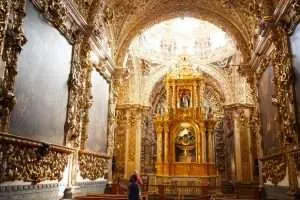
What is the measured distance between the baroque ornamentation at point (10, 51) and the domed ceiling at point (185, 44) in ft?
43.9

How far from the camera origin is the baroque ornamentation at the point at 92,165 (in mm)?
7301

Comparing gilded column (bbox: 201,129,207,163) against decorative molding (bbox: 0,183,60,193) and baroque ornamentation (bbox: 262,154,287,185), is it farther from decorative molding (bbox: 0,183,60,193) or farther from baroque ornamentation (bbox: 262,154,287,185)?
decorative molding (bbox: 0,183,60,193)

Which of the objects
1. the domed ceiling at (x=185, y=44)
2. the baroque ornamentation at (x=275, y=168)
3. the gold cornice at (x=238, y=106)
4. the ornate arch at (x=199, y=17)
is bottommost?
the baroque ornamentation at (x=275, y=168)

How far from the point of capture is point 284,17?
638cm

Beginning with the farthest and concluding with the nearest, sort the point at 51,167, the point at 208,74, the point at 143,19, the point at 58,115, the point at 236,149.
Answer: the point at 208,74 < the point at 236,149 < the point at 143,19 < the point at 58,115 < the point at 51,167

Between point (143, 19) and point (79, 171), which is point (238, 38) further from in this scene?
point (79, 171)

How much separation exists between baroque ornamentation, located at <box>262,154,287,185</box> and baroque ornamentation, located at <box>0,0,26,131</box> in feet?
17.6

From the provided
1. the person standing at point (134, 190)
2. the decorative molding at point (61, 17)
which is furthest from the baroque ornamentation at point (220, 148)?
the decorative molding at point (61, 17)

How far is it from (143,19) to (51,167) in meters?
6.71

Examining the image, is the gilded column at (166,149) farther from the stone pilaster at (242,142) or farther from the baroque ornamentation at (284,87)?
the baroque ornamentation at (284,87)

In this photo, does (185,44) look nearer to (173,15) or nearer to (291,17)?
(173,15)

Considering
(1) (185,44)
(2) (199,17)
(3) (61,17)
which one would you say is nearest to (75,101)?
(3) (61,17)

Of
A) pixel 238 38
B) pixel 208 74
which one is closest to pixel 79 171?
pixel 238 38

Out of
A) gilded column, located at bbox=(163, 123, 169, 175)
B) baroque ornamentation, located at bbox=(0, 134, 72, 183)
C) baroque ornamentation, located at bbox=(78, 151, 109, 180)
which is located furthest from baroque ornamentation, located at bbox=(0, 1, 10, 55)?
gilded column, located at bbox=(163, 123, 169, 175)
